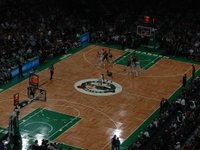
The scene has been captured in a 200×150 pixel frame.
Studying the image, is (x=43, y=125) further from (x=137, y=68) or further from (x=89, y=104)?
(x=137, y=68)

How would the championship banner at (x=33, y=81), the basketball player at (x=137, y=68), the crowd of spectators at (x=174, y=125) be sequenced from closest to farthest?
the crowd of spectators at (x=174, y=125), the championship banner at (x=33, y=81), the basketball player at (x=137, y=68)

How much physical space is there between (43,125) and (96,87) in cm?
784

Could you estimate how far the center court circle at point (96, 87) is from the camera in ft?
146

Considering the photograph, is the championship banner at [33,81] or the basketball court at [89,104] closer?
the championship banner at [33,81]

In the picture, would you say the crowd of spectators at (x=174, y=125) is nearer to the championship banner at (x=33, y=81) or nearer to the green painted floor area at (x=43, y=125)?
the green painted floor area at (x=43, y=125)

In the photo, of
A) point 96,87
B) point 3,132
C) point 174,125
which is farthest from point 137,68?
point 3,132

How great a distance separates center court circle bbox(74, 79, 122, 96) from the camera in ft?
146

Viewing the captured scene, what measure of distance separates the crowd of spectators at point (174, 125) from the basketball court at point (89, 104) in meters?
2.12

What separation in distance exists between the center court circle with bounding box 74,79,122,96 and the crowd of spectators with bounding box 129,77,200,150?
5120 mm

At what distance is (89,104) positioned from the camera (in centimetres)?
4216

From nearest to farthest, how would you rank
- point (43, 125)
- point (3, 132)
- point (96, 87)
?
point (3, 132), point (43, 125), point (96, 87)

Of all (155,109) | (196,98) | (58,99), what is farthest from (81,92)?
(196,98)

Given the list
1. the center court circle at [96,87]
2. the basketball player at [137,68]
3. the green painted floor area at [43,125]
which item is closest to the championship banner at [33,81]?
the green painted floor area at [43,125]

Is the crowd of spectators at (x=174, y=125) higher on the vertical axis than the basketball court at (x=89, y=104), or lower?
higher
